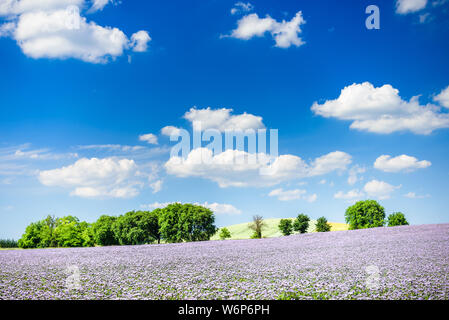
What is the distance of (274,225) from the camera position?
11012 centimetres

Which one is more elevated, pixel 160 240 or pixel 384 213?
pixel 384 213

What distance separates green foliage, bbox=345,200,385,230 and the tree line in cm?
3234

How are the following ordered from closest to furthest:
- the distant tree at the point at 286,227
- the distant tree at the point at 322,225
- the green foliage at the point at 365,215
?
1. the distant tree at the point at 322,225
2. the distant tree at the point at 286,227
3. the green foliage at the point at 365,215

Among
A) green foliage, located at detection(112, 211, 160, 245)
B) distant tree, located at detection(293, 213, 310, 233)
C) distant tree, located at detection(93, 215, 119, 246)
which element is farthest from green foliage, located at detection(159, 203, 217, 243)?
distant tree, located at detection(293, 213, 310, 233)

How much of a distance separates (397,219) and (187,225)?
1838 inches

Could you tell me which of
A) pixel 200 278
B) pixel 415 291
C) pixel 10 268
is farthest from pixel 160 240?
pixel 415 291

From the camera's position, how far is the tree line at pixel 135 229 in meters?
56.2

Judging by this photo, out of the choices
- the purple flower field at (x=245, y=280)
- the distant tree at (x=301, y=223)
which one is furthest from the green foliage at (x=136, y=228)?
the purple flower field at (x=245, y=280)

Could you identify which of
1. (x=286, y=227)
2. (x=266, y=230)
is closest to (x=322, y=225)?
(x=286, y=227)

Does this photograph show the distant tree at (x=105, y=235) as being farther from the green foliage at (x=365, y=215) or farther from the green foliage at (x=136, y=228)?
the green foliage at (x=365, y=215)

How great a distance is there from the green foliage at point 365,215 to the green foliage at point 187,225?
106 ft

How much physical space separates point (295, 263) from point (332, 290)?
5799 millimetres
